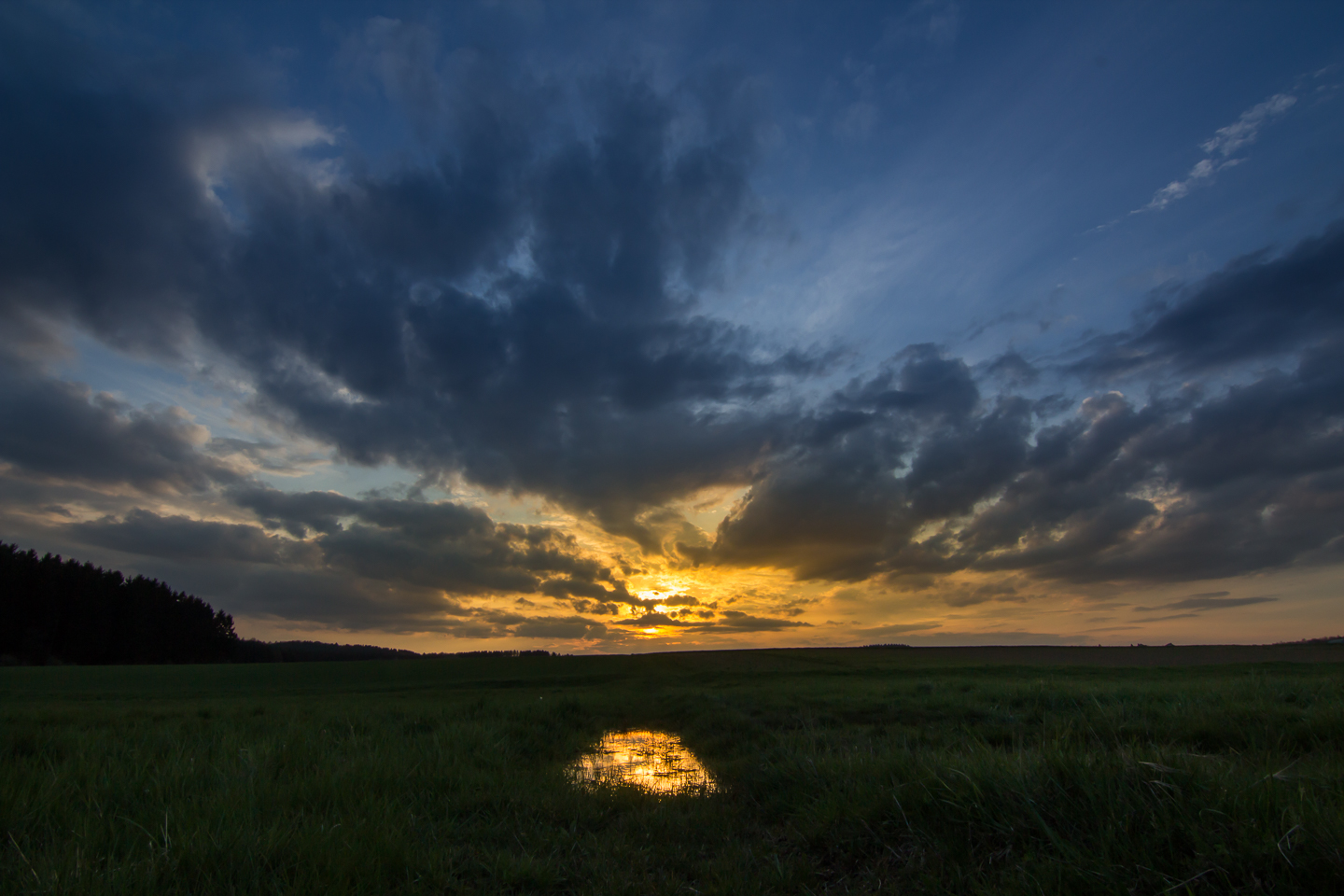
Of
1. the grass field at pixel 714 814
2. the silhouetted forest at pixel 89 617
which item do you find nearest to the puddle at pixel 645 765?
the grass field at pixel 714 814

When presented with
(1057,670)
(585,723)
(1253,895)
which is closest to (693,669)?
(1057,670)

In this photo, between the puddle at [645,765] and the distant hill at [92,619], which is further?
the distant hill at [92,619]

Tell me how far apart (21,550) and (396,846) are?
11862 cm

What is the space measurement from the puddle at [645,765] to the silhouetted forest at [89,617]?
342 feet

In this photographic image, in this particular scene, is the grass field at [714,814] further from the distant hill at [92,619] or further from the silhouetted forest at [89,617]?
the silhouetted forest at [89,617]

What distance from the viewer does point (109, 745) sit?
8.45 metres

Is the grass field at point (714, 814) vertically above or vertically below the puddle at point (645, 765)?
above

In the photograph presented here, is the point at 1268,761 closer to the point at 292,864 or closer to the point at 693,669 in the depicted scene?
the point at 292,864

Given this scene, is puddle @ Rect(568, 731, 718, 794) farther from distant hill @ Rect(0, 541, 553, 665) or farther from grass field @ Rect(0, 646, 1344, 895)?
distant hill @ Rect(0, 541, 553, 665)

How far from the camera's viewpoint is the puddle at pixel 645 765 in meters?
9.95

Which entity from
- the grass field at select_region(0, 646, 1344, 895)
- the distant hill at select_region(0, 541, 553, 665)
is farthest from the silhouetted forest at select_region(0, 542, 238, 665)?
the grass field at select_region(0, 646, 1344, 895)

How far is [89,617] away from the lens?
86.3 meters

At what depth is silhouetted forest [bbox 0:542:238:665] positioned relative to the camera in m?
79.4

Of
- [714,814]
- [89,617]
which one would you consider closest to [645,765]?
[714,814]
